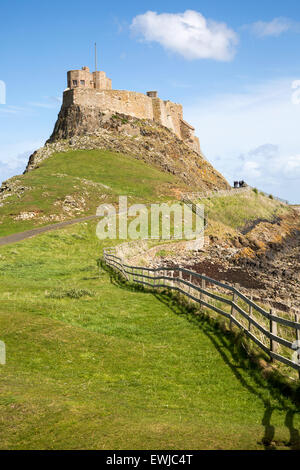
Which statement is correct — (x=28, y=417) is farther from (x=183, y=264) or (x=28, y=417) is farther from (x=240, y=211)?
(x=240, y=211)

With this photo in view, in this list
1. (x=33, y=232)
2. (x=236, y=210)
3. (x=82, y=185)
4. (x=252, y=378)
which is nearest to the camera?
(x=252, y=378)

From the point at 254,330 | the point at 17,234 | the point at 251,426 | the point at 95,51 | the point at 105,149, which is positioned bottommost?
the point at 251,426

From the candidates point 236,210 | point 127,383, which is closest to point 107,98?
Result: point 236,210

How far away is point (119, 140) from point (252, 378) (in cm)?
8636

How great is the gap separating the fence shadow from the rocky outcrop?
7306 centimetres

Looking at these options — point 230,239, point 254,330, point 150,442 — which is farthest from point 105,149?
point 150,442

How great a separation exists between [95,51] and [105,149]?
114ft

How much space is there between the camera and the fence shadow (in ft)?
30.4

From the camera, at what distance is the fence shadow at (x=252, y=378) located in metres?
9.27

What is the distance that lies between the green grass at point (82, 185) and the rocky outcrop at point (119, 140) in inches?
154

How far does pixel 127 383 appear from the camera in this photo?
12.5m

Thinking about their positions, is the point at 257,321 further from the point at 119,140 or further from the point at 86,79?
the point at 86,79

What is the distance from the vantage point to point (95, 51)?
10950cm

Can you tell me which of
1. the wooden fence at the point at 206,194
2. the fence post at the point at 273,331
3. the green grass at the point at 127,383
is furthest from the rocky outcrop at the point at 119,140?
the fence post at the point at 273,331
